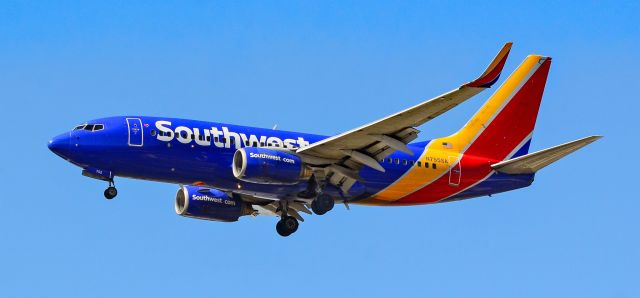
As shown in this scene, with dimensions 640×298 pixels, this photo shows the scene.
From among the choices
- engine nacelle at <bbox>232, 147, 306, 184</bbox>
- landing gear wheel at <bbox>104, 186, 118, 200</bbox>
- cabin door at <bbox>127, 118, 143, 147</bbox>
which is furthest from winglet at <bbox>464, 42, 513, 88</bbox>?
landing gear wheel at <bbox>104, 186, 118, 200</bbox>

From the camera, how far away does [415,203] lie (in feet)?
180

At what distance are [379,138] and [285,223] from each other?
8.31 m

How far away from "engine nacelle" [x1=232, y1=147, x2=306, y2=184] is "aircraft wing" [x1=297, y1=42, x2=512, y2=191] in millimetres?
905

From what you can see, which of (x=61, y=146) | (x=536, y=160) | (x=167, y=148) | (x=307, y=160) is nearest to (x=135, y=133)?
(x=167, y=148)

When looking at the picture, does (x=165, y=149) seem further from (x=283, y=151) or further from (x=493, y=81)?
(x=493, y=81)

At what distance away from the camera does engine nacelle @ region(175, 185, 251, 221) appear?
183 feet

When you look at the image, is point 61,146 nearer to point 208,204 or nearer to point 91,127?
point 91,127

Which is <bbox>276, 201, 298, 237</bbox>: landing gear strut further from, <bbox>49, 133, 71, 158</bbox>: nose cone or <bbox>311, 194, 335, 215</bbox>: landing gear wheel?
<bbox>49, 133, 71, 158</bbox>: nose cone

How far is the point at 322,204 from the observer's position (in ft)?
168

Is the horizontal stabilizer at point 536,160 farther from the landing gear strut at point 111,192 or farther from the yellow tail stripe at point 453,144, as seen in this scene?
the landing gear strut at point 111,192

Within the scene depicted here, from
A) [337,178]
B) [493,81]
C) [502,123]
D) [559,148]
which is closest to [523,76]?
[502,123]

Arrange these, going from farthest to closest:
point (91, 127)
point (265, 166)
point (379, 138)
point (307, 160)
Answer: point (307, 160) < point (91, 127) < point (265, 166) < point (379, 138)

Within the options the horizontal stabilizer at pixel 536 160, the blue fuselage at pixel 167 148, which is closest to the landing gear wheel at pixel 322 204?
the blue fuselage at pixel 167 148

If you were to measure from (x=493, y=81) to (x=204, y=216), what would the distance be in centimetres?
1730
